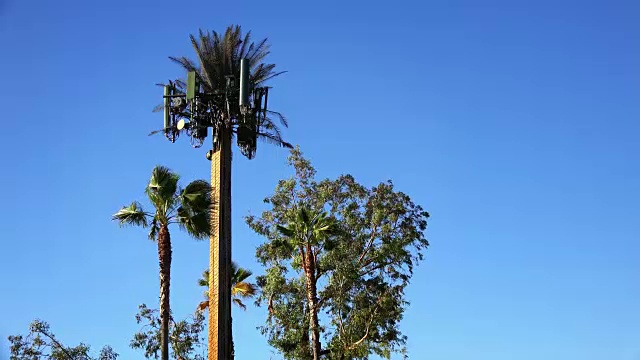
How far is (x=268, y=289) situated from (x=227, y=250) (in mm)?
15670

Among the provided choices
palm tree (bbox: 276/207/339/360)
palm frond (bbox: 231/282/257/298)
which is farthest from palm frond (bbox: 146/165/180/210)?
palm tree (bbox: 276/207/339/360)

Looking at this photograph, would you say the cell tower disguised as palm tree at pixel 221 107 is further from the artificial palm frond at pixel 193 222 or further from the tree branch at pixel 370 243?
the tree branch at pixel 370 243

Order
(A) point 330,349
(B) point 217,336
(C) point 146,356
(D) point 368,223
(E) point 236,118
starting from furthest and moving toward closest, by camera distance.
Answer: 1. (D) point 368,223
2. (A) point 330,349
3. (C) point 146,356
4. (E) point 236,118
5. (B) point 217,336

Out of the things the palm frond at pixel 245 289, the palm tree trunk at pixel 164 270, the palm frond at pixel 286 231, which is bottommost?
the palm tree trunk at pixel 164 270

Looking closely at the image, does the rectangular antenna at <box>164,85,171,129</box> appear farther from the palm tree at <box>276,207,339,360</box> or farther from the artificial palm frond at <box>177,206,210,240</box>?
the palm tree at <box>276,207,339,360</box>

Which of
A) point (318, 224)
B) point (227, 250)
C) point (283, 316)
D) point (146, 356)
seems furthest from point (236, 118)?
point (283, 316)

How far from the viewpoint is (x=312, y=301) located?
139 ft

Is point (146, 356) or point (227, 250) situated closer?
→ point (227, 250)

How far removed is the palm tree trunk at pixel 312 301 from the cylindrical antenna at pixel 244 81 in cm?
1563

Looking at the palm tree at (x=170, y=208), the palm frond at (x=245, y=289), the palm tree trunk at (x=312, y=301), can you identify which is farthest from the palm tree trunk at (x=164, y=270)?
the palm tree trunk at (x=312, y=301)

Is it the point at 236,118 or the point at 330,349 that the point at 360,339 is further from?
the point at 236,118

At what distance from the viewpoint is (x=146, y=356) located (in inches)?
1330

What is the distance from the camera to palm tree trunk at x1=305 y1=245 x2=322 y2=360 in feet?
137

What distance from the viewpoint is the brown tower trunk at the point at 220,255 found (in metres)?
28.2
